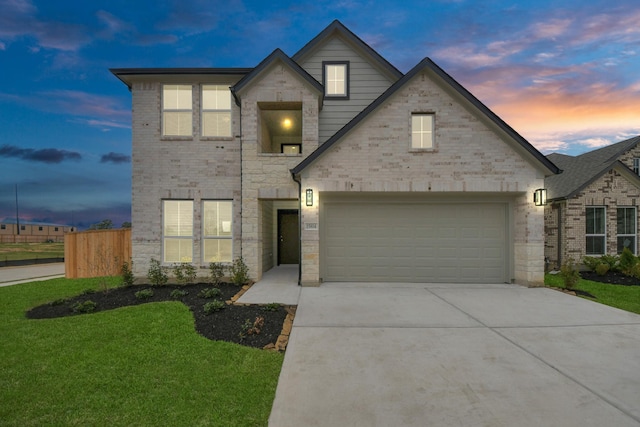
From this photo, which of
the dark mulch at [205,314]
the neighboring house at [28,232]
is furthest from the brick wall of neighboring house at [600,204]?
the neighboring house at [28,232]

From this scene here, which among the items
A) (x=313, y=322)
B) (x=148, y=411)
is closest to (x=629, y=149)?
(x=313, y=322)

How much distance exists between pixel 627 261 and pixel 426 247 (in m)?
9.03

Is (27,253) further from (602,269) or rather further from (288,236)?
(602,269)

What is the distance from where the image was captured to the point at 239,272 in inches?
363

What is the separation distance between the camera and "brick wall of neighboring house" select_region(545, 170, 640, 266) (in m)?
12.5

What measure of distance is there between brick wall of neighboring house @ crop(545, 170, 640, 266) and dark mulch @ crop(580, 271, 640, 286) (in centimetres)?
107

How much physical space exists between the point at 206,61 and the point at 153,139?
2796 inches

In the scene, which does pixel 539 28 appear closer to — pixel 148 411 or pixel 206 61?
pixel 148 411

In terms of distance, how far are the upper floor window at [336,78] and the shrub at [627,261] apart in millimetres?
12758

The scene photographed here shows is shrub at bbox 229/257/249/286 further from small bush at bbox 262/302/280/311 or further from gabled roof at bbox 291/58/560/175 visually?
gabled roof at bbox 291/58/560/175

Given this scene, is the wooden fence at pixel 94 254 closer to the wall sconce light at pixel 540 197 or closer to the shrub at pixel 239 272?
the shrub at pixel 239 272

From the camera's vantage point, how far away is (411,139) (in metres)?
8.88

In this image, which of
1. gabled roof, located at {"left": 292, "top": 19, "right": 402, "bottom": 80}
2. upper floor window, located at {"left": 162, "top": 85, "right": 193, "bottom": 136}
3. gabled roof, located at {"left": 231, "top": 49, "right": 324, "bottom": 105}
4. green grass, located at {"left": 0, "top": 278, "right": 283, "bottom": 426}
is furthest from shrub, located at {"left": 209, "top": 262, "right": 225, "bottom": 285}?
gabled roof, located at {"left": 292, "top": 19, "right": 402, "bottom": 80}

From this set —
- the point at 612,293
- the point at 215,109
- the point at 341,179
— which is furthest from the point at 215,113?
the point at 612,293
